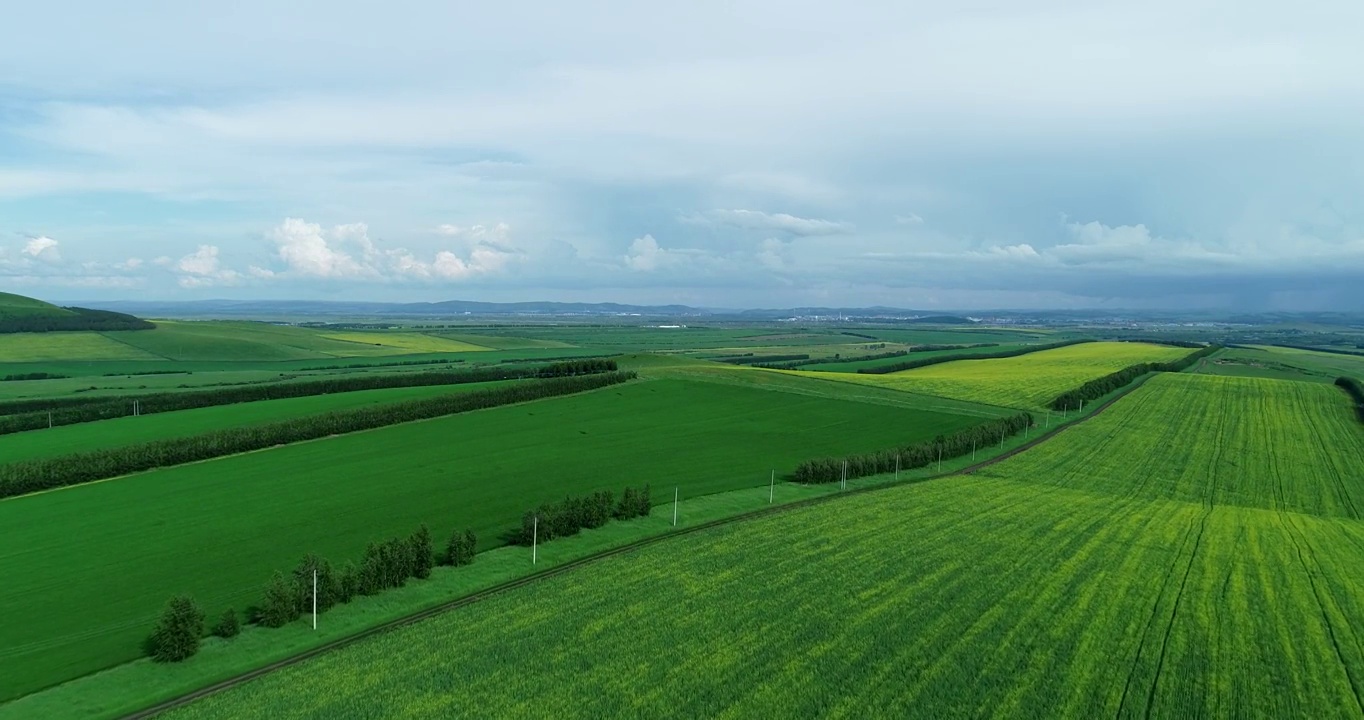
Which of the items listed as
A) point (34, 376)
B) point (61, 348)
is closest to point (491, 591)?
point (34, 376)

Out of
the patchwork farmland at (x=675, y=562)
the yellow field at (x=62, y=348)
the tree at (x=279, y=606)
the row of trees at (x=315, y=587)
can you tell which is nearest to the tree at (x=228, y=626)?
the row of trees at (x=315, y=587)

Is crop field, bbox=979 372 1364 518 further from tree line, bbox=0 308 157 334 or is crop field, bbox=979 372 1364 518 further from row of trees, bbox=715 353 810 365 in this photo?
tree line, bbox=0 308 157 334

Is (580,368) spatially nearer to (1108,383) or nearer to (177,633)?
(1108,383)

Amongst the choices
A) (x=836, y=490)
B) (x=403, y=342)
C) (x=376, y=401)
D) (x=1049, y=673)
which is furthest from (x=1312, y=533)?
(x=403, y=342)

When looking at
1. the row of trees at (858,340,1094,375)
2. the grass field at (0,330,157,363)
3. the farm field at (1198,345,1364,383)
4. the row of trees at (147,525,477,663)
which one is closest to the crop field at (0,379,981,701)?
the row of trees at (147,525,477,663)

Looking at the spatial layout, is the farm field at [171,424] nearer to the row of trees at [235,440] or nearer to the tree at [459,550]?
the row of trees at [235,440]

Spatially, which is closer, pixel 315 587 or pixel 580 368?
pixel 315 587

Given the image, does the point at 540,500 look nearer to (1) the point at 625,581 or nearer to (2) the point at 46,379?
(1) the point at 625,581
